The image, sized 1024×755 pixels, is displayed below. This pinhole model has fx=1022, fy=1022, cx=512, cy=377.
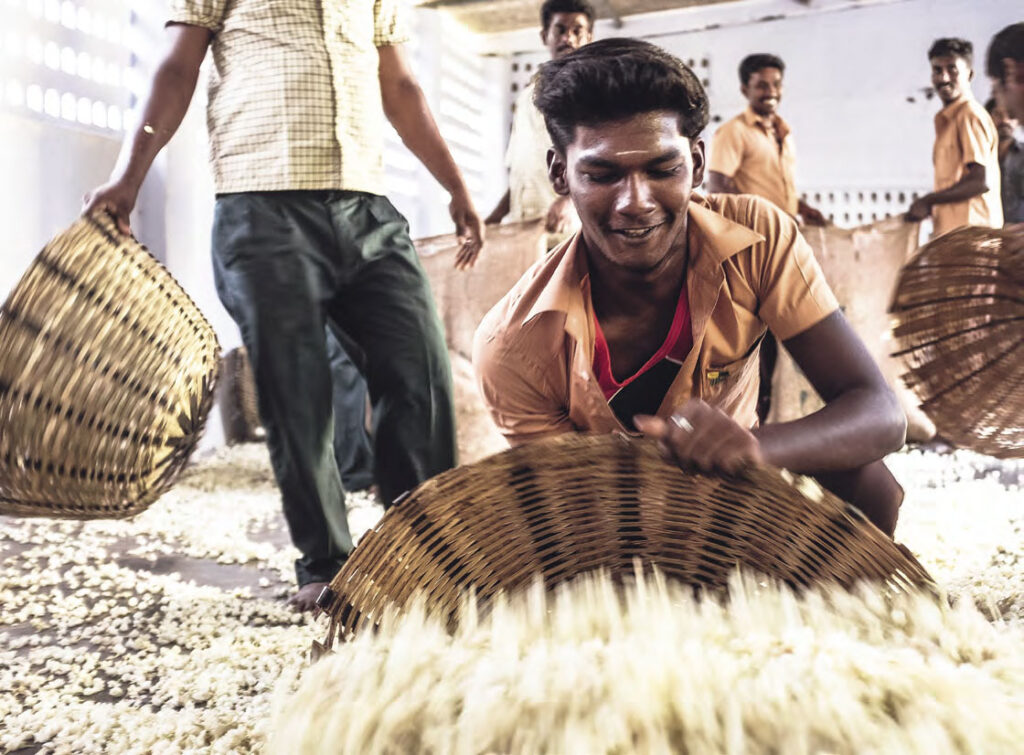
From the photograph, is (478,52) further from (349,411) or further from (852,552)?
(852,552)

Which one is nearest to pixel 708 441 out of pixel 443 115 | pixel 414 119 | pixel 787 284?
pixel 787 284

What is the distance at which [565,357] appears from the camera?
150cm

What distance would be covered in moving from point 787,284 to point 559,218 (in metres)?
2.11

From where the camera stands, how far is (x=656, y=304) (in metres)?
1.54

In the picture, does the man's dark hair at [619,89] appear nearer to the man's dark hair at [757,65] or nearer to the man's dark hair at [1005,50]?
the man's dark hair at [1005,50]

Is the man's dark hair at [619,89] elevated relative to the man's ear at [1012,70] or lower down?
lower down

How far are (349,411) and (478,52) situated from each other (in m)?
4.49

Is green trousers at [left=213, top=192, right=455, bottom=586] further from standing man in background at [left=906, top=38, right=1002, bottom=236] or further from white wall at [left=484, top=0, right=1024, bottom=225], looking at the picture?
white wall at [left=484, top=0, right=1024, bottom=225]

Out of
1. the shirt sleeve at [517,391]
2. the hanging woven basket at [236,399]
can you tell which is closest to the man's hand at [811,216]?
the hanging woven basket at [236,399]

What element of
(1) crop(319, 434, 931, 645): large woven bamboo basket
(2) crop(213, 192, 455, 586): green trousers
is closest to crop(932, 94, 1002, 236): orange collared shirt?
(2) crop(213, 192, 455, 586): green trousers

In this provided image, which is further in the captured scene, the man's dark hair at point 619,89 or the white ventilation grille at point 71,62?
the white ventilation grille at point 71,62

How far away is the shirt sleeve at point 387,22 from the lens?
7.56ft

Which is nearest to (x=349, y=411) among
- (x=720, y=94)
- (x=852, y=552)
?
(x=852, y=552)

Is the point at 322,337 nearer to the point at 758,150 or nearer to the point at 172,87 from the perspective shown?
the point at 172,87
